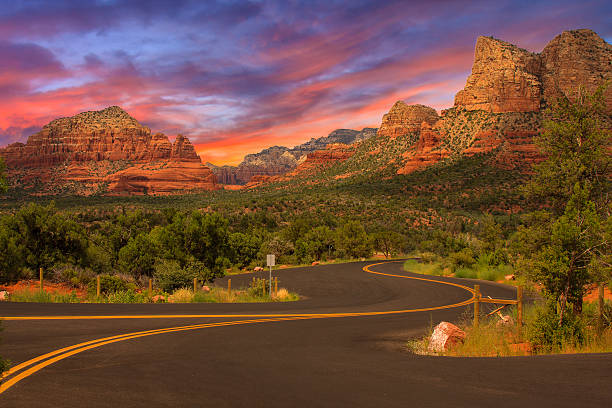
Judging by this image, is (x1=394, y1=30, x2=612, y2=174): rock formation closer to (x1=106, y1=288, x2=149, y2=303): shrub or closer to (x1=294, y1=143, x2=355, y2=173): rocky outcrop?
(x1=294, y1=143, x2=355, y2=173): rocky outcrop

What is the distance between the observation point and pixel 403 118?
150500 mm

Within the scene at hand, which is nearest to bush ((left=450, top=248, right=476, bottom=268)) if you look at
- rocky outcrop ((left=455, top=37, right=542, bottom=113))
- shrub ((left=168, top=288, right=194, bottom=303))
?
shrub ((left=168, top=288, right=194, bottom=303))

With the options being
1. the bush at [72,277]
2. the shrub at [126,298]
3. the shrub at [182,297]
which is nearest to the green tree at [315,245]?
the bush at [72,277]

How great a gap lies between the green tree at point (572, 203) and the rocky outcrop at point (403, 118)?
428ft

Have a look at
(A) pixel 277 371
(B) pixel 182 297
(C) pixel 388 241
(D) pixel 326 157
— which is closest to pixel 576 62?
(C) pixel 388 241

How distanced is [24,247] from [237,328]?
61.3 feet

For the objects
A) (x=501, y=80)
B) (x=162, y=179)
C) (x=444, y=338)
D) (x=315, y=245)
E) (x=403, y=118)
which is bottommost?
(x=315, y=245)

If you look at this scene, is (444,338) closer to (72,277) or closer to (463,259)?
(72,277)

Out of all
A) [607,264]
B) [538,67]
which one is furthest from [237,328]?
[538,67]

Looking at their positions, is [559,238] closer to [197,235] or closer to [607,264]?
[607,264]

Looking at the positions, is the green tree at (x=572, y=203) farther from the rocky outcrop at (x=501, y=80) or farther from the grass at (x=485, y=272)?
the rocky outcrop at (x=501, y=80)

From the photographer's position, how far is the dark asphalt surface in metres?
5.32

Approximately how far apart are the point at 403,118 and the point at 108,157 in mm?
122680

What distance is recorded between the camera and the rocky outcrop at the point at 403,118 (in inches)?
5571
